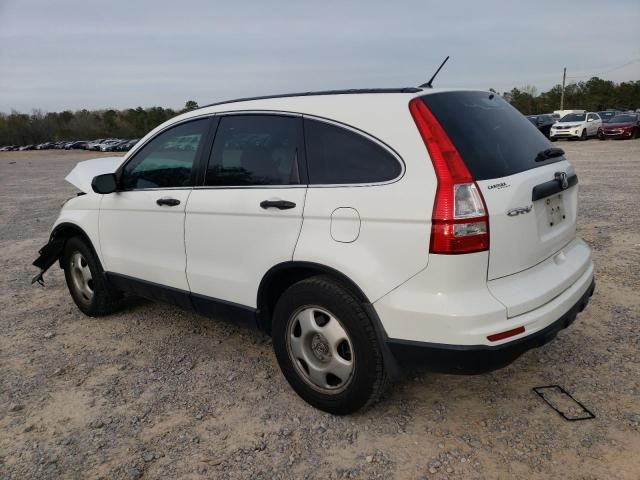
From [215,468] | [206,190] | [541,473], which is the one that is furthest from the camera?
[206,190]

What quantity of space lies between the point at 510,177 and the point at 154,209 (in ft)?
8.08

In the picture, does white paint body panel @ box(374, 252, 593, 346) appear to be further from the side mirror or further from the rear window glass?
the side mirror

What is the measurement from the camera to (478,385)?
3195 millimetres

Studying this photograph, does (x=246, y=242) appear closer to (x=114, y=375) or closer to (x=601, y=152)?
(x=114, y=375)

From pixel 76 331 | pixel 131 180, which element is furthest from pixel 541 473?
pixel 76 331

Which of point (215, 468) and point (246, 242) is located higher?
point (246, 242)

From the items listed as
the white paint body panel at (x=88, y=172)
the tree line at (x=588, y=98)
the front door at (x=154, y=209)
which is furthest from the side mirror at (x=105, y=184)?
the tree line at (x=588, y=98)

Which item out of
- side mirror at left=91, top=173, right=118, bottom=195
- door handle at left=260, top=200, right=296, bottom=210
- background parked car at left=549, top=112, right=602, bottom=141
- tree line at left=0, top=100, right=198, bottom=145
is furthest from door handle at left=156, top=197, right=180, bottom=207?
tree line at left=0, top=100, right=198, bottom=145

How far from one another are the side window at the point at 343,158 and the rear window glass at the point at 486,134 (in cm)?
34

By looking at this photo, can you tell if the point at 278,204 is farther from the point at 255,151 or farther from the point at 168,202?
the point at 168,202

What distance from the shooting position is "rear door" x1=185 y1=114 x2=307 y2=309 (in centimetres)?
288

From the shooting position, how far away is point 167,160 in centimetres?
373

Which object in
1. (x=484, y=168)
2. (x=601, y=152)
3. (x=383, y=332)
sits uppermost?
(x=484, y=168)

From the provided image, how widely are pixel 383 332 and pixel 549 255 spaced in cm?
101
